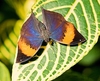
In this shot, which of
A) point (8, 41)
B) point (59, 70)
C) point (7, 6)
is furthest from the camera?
point (7, 6)

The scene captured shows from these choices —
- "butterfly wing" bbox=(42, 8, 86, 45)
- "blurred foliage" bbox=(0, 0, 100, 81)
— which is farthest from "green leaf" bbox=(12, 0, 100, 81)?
"blurred foliage" bbox=(0, 0, 100, 81)

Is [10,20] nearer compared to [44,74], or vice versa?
[44,74]

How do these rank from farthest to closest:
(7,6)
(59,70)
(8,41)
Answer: (7,6) → (8,41) → (59,70)

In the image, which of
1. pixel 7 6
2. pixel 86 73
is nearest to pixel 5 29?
pixel 7 6

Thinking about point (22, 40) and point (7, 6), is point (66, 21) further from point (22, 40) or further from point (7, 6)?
point (7, 6)

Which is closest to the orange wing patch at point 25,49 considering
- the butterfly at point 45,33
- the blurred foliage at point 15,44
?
the butterfly at point 45,33

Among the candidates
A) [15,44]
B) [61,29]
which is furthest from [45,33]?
[15,44]

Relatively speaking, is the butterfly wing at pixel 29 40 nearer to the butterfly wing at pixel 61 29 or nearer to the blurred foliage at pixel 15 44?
the butterfly wing at pixel 61 29
